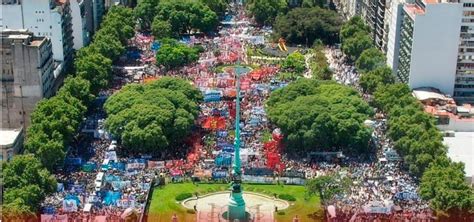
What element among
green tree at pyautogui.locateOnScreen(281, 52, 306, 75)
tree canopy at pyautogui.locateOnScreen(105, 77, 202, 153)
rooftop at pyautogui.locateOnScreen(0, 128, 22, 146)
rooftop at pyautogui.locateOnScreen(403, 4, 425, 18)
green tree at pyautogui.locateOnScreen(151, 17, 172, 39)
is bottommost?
rooftop at pyautogui.locateOnScreen(0, 128, 22, 146)

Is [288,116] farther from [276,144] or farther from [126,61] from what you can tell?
[126,61]

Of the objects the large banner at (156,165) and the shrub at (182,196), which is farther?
the large banner at (156,165)

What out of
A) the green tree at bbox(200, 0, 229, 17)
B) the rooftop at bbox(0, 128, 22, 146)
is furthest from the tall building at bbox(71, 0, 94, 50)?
the rooftop at bbox(0, 128, 22, 146)

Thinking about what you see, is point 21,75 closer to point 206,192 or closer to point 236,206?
point 206,192

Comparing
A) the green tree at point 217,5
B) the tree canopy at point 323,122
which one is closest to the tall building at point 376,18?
the green tree at point 217,5

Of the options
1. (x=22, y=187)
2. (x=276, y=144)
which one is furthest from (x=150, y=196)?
(x=276, y=144)

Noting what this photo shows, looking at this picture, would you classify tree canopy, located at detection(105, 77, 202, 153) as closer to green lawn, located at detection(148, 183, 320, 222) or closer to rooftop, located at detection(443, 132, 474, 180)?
green lawn, located at detection(148, 183, 320, 222)

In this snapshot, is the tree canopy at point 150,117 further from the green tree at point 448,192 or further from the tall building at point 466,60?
the tall building at point 466,60

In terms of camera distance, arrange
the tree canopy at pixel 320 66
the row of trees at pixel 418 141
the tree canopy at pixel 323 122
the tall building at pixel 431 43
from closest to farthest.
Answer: the row of trees at pixel 418 141, the tree canopy at pixel 323 122, the tall building at pixel 431 43, the tree canopy at pixel 320 66
